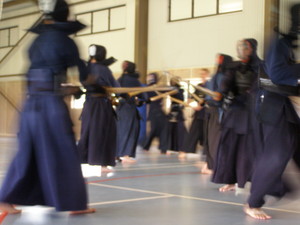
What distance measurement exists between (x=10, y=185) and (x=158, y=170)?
12.6ft

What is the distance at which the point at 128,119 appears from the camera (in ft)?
27.8

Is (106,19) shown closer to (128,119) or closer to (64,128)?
(128,119)

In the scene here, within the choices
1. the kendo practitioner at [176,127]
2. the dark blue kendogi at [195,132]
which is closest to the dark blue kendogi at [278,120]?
the dark blue kendogi at [195,132]

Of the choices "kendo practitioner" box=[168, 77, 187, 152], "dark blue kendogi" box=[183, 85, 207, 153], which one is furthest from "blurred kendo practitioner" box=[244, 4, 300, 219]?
"kendo practitioner" box=[168, 77, 187, 152]

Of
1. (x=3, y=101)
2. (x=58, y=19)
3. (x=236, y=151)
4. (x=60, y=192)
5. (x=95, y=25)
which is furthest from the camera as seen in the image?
(x=3, y=101)

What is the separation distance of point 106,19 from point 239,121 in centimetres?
1195

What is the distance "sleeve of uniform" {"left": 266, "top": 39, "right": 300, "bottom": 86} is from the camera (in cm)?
357

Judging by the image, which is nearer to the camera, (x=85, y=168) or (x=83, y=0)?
(x=85, y=168)

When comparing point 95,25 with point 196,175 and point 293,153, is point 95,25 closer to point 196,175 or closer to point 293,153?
point 196,175


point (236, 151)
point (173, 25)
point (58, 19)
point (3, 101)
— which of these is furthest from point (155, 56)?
point (58, 19)

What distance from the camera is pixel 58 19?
3.68 metres

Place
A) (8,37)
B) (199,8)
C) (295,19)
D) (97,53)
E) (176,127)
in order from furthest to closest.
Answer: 1. (8,37)
2. (199,8)
3. (176,127)
4. (97,53)
5. (295,19)

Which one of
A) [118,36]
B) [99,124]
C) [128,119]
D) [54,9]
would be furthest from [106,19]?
[54,9]

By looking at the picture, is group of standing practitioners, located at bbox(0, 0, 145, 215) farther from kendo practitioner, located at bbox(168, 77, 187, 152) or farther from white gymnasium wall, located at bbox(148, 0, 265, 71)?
white gymnasium wall, located at bbox(148, 0, 265, 71)
